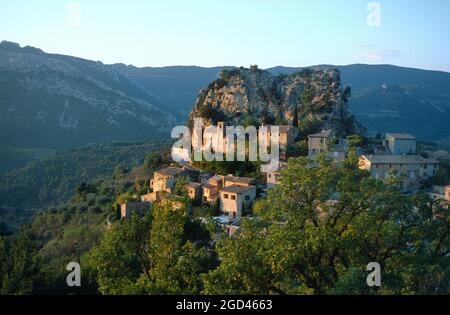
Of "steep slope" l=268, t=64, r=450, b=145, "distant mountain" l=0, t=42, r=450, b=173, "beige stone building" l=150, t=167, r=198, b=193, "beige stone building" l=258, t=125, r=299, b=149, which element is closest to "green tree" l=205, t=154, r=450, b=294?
"beige stone building" l=150, t=167, r=198, b=193


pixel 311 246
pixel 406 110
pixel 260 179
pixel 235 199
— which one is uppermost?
pixel 406 110

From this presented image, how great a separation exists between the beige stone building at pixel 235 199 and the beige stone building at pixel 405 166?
10.1 meters

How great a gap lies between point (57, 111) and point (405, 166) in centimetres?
13337

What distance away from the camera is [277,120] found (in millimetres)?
58781

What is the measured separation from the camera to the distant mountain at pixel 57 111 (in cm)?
13388

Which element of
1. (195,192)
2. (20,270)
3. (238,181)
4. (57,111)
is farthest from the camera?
(57,111)

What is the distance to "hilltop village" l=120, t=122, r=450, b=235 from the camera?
4028 cm

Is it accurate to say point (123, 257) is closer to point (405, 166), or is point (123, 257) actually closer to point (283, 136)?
point (405, 166)

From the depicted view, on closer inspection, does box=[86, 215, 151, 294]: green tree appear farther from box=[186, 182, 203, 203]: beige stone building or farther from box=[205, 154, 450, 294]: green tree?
box=[186, 182, 203, 203]: beige stone building

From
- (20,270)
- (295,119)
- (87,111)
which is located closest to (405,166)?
(295,119)

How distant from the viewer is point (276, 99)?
2515 inches

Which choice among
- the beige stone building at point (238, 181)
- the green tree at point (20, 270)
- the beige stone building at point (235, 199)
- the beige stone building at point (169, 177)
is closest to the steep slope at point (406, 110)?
the beige stone building at point (169, 177)
